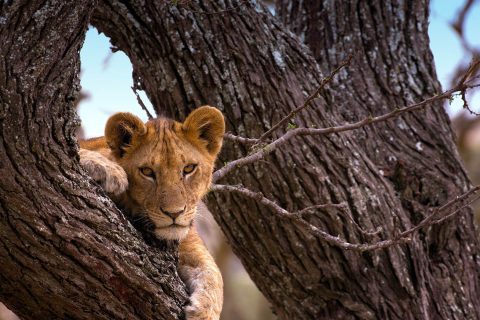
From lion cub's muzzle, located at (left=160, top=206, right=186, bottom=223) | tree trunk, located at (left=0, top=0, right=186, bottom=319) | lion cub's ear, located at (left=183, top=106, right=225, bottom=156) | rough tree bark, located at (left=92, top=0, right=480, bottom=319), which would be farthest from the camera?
rough tree bark, located at (left=92, top=0, right=480, bottom=319)

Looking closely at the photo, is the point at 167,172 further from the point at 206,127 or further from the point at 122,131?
the point at 206,127

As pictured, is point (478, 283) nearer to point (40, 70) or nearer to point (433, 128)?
point (433, 128)

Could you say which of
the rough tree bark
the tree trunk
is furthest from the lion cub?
the rough tree bark

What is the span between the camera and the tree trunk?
103 inches

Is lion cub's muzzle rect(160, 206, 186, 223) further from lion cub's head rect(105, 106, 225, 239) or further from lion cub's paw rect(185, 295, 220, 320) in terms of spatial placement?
lion cub's paw rect(185, 295, 220, 320)

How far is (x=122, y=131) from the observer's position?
3385 mm

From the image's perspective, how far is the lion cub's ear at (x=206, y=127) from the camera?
11.7 feet

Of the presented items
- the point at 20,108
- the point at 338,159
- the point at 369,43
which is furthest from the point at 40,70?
the point at 369,43

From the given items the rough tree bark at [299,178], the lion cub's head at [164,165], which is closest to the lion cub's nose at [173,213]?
the lion cub's head at [164,165]

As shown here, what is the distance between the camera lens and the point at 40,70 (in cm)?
264

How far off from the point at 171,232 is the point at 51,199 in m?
0.67

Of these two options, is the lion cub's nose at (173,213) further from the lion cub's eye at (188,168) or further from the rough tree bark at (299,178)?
the rough tree bark at (299,178)

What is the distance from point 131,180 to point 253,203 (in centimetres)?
128

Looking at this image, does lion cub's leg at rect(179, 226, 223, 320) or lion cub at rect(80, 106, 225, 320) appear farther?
lion cub's leg at rect(179, 226, 223, 320)
